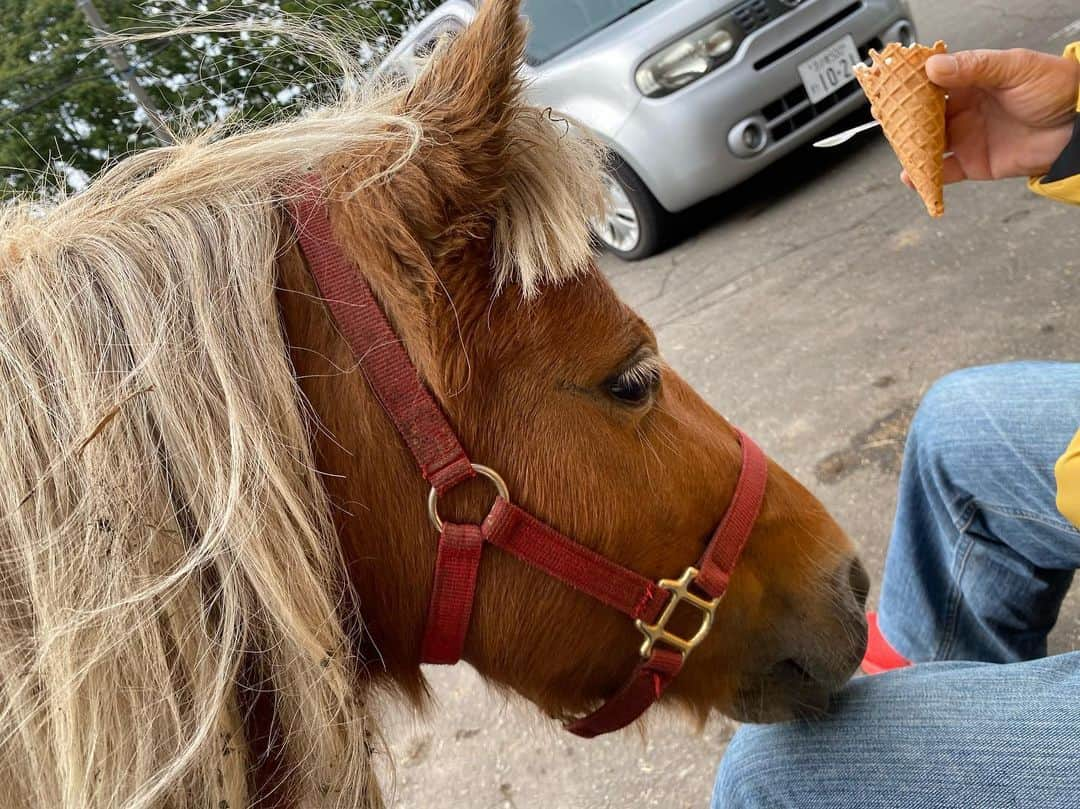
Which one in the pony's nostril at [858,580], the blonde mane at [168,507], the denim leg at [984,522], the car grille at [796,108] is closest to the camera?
the blonde mane at [168,507]

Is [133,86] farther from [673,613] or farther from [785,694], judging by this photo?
[785,694]

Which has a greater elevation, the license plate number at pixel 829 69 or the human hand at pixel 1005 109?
the human hand at pixel 1005 109

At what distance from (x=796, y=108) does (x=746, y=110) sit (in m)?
0.34

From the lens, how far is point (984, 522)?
1.63 m

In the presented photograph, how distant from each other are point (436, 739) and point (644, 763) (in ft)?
2.31

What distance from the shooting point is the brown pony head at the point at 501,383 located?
0.96 meters

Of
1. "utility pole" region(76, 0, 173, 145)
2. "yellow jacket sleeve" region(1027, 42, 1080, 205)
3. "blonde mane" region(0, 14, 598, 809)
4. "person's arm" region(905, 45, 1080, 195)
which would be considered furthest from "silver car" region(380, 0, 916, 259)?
"blonde mane" region(0, 14, 598, 809)

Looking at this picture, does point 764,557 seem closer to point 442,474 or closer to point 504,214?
point 442,474

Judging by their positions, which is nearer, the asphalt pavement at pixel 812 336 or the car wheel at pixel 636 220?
the asphalt pavement at pixel 812 336

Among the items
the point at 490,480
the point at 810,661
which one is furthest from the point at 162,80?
the point at 810,661

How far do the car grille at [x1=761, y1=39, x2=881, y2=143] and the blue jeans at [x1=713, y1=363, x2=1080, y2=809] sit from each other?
329cm

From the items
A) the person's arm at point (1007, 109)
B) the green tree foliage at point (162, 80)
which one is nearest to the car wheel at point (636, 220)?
the green tree foliage at point (162, 80)

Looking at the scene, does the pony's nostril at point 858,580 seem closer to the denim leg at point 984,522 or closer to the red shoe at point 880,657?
the denim leg at point 984,522

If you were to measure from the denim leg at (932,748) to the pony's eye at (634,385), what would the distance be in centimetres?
66
